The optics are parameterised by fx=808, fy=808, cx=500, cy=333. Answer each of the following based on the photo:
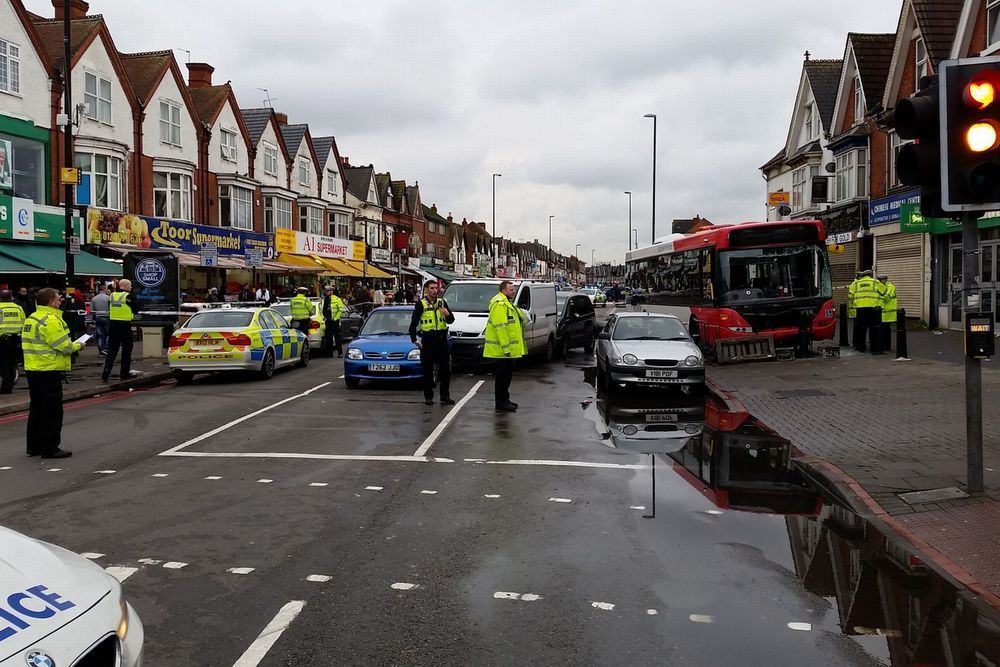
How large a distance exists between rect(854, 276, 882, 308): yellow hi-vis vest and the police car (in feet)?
41.7

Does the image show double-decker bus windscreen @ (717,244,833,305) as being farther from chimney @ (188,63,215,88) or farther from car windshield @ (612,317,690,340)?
chimney @ (188,63,215,88)

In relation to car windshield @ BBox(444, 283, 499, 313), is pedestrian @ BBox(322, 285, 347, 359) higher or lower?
lower

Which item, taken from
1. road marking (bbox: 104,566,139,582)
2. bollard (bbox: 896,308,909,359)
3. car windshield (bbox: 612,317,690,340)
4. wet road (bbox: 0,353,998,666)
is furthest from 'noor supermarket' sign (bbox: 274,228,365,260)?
road marking (bbox: 104,566,139,582)

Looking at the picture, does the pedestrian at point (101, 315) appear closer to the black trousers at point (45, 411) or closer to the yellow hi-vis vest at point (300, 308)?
the yellow hi-vis vest at point (300, 308)

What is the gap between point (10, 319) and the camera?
1357 cm

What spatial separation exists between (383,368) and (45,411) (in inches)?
239

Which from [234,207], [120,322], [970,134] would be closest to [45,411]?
[120,322]

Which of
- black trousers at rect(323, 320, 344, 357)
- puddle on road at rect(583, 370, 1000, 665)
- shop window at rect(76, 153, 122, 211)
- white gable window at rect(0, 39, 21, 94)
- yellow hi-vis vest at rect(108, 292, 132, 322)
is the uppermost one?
white gable window at rect(0, 39, 21, 94)

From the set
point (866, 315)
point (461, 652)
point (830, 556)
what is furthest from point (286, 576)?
point (866, 315)

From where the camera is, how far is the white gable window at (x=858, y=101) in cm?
3028

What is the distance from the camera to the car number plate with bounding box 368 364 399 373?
550 inches

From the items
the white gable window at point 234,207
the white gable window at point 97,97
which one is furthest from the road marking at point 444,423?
the white gable window at point 234,207

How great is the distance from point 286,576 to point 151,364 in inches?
577

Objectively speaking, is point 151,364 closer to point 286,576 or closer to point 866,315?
point 286,576
